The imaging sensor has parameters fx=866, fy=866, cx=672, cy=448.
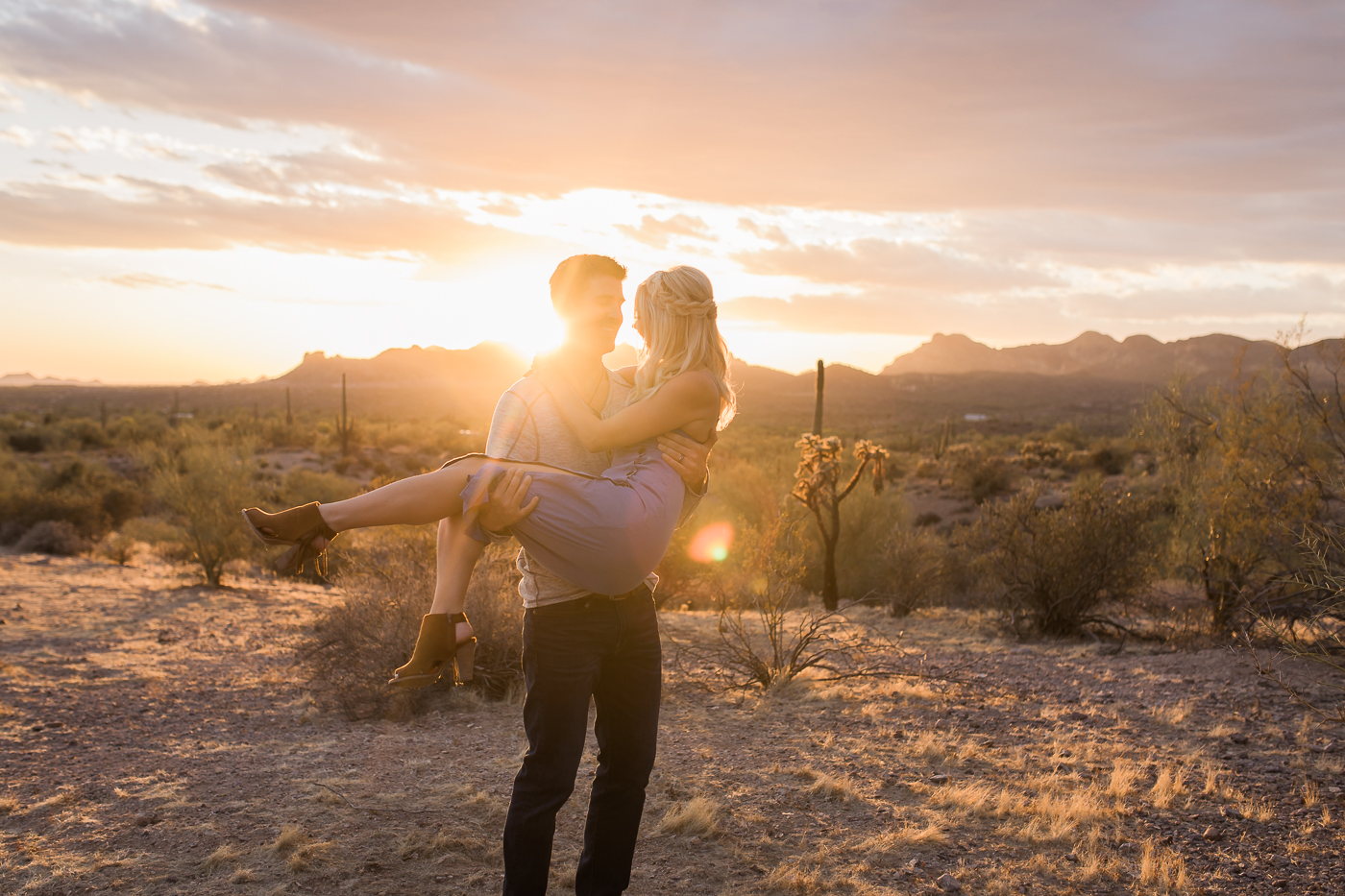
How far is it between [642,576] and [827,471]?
28.5 feet

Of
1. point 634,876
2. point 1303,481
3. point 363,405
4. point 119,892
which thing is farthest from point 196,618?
point 363,405

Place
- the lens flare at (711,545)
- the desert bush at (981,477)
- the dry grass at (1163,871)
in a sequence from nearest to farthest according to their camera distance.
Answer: the dry grass at (1163,871) → the lens flare at (711,545) → the desert bush at (981,477)

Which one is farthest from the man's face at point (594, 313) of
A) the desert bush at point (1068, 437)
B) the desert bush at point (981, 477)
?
the desert bush at point (1068, 437)

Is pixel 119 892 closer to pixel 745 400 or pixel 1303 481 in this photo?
pixel 1303 481

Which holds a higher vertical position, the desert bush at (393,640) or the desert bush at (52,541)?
the desert bush at (393,640)

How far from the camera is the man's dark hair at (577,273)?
115 inches

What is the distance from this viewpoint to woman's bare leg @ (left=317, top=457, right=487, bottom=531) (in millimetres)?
2652

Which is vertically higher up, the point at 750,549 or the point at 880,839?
the point at 750,549

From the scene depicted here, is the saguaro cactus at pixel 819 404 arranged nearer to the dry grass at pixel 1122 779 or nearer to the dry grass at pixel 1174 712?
the dry grass at pixel 1174 712

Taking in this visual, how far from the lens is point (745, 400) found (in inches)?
3017

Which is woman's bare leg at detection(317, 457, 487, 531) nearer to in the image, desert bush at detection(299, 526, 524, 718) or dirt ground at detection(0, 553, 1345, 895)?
dirt ground at detection(0, 553, 1345, 895)

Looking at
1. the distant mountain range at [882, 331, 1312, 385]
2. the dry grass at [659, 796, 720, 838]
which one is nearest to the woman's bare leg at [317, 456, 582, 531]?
the dry grass at [659, 796, 720, 838]

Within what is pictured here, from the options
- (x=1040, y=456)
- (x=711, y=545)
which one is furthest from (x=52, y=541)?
(x=1040, y=456)

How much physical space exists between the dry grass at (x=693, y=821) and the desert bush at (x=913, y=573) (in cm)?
686
